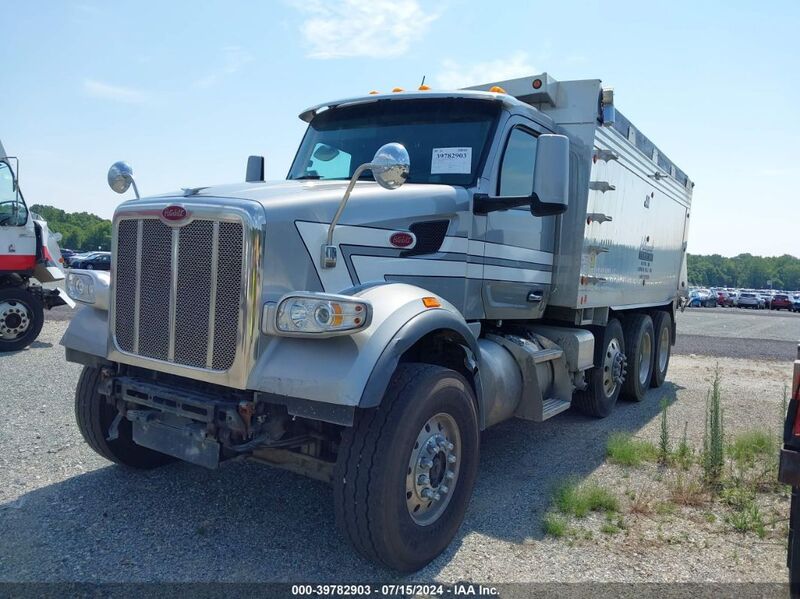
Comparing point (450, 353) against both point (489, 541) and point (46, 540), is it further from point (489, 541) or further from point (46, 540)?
point (46, 540)

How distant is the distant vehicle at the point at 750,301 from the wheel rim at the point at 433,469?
191 ft

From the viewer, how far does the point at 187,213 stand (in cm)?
350

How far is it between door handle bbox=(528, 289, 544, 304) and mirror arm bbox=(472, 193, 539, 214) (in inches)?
49.1

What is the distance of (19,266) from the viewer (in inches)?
398

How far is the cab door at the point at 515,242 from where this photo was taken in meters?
4.89

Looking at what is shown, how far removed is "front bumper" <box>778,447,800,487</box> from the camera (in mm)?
2994

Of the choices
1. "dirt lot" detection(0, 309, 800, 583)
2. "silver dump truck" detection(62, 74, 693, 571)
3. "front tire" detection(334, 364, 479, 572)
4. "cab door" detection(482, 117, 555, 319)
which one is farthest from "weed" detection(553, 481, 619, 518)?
"cab door" detection(482, 117, 555, 319)

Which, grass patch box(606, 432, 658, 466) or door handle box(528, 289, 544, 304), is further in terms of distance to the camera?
door handle box(528, 289, 544, 304)

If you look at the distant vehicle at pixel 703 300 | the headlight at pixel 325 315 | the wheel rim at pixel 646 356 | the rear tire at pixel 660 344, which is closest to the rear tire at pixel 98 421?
the headlight at pixel 325 315

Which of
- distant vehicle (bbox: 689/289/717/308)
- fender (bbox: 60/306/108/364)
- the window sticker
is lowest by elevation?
distant vehicle (bbox: 689/289/717/308)

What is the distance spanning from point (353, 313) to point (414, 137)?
2163mm

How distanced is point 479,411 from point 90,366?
2640 mm

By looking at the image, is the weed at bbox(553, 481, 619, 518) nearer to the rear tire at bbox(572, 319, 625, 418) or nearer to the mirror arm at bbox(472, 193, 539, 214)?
the mirror arm at bbox(472, 193, 539, 214)

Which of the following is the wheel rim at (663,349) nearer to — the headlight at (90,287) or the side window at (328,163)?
the side window at (328,163)
